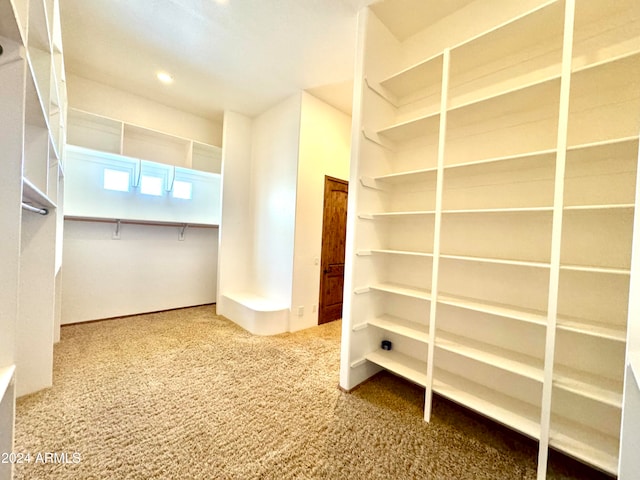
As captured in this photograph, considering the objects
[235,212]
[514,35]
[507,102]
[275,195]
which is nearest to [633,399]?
[507,102]

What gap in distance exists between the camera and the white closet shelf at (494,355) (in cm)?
149

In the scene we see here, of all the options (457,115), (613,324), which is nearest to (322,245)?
(457,115)

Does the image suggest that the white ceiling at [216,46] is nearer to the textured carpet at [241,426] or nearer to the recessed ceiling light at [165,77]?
the recessed ceiling light at [165,77]

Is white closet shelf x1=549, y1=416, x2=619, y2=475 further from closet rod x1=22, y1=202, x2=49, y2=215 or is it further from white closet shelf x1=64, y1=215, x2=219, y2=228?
white closet shelf x1=64, y1=215, x2=219, y2=228

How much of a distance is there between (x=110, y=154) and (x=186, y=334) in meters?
2.47

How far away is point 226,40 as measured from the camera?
251 centimetres

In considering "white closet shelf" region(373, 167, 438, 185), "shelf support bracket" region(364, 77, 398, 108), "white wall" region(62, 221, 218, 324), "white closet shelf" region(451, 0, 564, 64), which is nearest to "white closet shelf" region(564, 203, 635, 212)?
"white closet shelf" region(373, 167, 438, 185)

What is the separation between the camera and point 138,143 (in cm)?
368

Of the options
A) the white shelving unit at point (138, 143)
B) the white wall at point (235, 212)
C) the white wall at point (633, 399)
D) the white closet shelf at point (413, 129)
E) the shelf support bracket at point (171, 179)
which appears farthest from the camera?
the white wall at point (235, 212)

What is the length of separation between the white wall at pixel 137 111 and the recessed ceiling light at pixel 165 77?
71cm

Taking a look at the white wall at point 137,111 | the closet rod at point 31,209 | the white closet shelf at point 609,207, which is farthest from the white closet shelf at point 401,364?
the white wall at point 137,111

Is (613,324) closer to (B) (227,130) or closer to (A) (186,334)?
(A) (186,334)

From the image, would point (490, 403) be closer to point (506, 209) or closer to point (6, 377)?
point (506, 209)

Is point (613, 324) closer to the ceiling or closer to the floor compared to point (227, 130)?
closer to the floor
